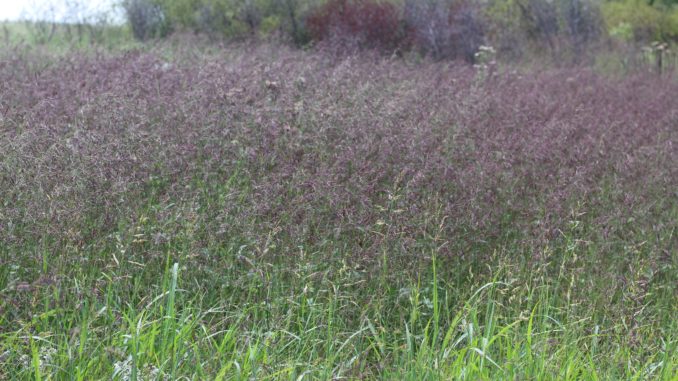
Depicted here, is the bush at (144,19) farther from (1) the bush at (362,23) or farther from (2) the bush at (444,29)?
(2) the bush at (444,29)

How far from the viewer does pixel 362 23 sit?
12430 mm

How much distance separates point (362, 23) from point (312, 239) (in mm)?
8888

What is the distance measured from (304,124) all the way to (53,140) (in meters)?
1.67

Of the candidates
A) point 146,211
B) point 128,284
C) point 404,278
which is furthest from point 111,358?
point 404,278

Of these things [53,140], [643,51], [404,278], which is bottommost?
[643,51]

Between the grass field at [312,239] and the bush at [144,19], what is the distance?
717 cm

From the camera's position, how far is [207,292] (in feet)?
11.8

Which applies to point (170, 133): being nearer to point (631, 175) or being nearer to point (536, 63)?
point (631, 175)

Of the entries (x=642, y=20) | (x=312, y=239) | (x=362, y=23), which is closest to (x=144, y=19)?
(x=362, y=23)

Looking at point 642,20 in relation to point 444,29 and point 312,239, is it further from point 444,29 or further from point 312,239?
point 312,239

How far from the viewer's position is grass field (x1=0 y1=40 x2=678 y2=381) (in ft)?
10.5

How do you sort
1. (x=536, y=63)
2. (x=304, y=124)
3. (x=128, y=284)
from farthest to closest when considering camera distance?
1. (x=536, y=63)
2. (x=304, y=124)
3. (x=128, y=284)

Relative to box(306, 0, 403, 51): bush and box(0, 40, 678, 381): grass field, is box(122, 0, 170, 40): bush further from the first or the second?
box(0, 40, 678, 381): grass field

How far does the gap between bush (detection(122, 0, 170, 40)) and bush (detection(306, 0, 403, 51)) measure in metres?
2.36
